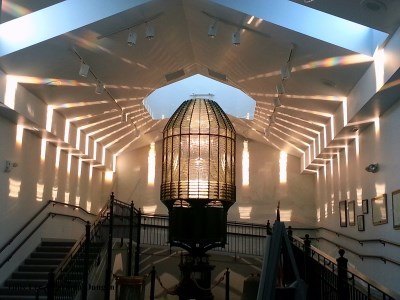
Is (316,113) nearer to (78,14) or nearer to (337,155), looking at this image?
(337,155)

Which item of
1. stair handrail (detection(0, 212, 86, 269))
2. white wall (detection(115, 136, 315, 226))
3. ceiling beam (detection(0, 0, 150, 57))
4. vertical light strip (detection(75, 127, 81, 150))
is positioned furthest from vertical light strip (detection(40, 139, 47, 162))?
white wall (detection(115, 136, 315, 226))

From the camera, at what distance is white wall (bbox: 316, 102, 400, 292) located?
8312 millimetres

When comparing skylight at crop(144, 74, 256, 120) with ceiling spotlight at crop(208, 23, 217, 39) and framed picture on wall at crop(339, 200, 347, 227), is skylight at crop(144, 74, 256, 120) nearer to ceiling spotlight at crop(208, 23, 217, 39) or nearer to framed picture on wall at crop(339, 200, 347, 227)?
framed picture on wall at crop(339, 200, 347, 227)

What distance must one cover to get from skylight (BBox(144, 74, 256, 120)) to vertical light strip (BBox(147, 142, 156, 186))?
2590mm

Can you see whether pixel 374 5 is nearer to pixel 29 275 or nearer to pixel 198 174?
pixel 198 174

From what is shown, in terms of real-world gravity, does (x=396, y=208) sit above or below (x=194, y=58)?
below

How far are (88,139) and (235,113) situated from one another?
4481 millimetres

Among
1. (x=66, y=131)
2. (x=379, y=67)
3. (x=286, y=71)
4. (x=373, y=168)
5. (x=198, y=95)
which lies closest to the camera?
(x=379, y=67)

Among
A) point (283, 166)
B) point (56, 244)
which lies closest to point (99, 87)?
point (56, 244)

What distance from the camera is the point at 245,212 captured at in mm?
17547

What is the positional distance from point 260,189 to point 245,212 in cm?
94

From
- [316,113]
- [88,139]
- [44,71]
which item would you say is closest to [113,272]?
[88,139]

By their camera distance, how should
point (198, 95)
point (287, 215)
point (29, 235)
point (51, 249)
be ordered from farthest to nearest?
1. point (287, 215)
2. point (198, 95)
3. point (51, 249)
4. point (29, 235)

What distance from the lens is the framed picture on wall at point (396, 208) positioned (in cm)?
797
